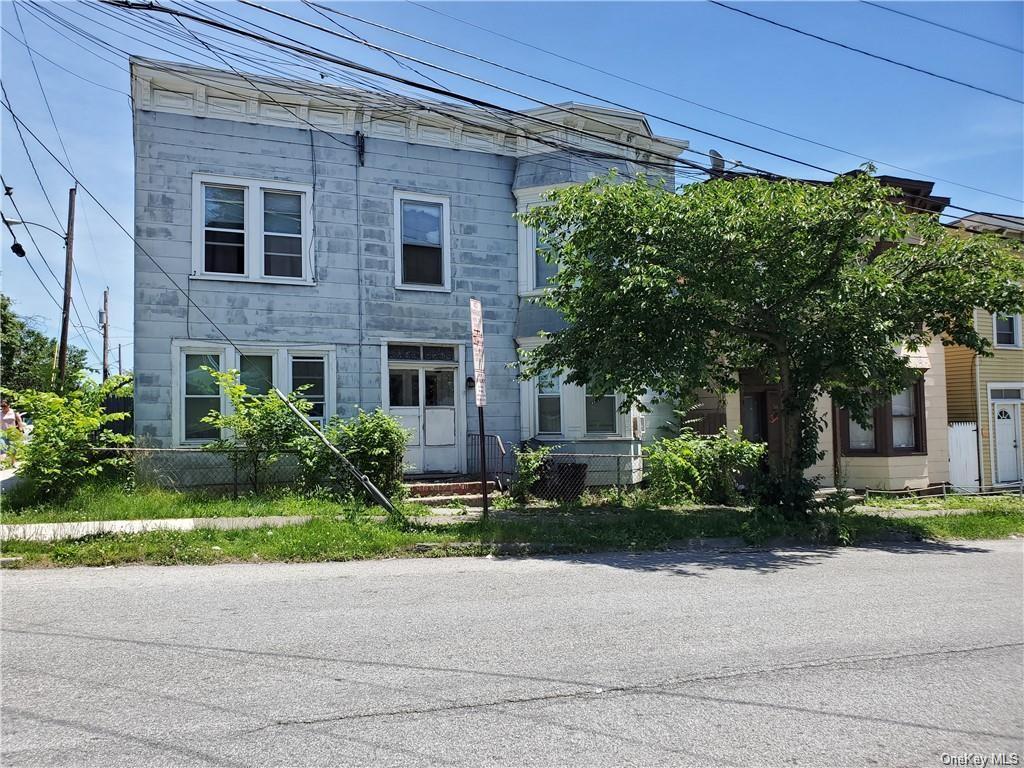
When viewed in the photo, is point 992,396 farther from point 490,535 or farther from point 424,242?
point 490,535

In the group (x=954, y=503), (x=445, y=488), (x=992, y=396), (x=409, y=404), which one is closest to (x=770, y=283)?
(x=445, y=488)

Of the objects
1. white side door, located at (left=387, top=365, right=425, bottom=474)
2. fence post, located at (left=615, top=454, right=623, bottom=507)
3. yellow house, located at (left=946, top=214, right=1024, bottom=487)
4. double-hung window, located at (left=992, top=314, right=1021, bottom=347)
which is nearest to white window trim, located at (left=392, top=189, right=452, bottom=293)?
white side door, located at (left=387, top=365, right=425, bottom=474)

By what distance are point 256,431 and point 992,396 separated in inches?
741

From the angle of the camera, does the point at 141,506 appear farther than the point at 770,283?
Yes

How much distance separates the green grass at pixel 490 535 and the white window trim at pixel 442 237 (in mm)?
5387

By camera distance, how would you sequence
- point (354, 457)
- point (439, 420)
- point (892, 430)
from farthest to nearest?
1. point (892, 430)
2. point (439, 420)
3. point (354, 457)

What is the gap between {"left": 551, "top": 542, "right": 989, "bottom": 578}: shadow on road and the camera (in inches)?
355

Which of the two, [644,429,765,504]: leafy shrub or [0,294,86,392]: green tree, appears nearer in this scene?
[644,429,765,504]: leafy shrub

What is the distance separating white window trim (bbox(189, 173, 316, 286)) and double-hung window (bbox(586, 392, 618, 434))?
6.20 m

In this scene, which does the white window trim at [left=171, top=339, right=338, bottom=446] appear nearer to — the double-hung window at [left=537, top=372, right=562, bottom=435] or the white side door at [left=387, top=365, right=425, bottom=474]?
the white side door at [left=387, top=365, right=425, bottom=474]

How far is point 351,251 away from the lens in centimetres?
1494

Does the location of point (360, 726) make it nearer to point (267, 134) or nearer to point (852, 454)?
point (267, 134)

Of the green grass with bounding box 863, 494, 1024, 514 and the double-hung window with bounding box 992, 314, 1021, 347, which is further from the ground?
the double-hung window with bounding box 992, 314, 1021, 347

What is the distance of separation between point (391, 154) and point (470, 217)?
79.4 inches
